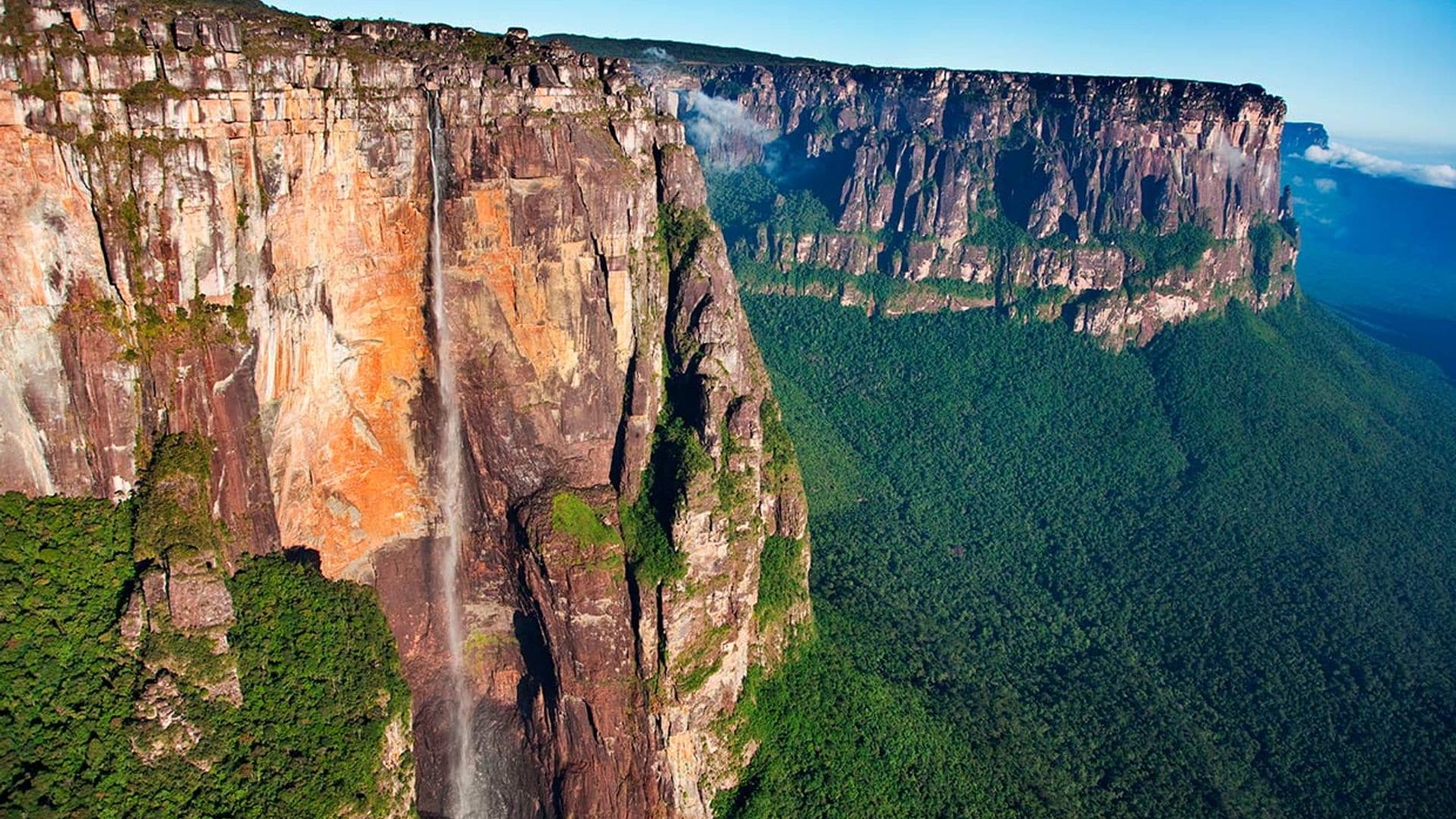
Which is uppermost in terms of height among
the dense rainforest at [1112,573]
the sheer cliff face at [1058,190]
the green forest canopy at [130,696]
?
the sheer cliff face at [1058,190]

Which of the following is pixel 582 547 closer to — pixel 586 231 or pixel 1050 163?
pixel 586 231

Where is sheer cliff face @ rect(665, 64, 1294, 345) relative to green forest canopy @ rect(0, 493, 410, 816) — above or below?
above

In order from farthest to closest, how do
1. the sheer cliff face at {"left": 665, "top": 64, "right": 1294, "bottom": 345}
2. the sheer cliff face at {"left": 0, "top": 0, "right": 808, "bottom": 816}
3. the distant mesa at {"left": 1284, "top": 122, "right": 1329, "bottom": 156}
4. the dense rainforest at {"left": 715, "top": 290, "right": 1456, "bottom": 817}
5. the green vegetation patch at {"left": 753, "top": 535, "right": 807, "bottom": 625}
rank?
the distant mesa at {"left": 1284, "top": 122, "right": 1329, "bottom": 156}
the sheer cliff face at {"left": 665, "top": 64, "right": 1294, "bottom": 345}
the dense rainforest at {"left": 715, "top": 290, "right": 1456, "bottom": 817}
the green vegetation patch at {"left": 753, "top": 535, "right": 807, "bottom": 625}
the sheer cliff face at {"left": 0, "top": 0, "right": 808, "bottom": 816}

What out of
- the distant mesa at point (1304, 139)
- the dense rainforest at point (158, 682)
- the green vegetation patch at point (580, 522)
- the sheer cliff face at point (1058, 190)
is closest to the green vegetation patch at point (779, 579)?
the green vegetation patch at point (580, 522)

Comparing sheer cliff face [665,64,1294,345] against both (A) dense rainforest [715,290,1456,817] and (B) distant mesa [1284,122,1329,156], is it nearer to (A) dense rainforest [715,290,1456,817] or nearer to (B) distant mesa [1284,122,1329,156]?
(A) dense rainforest [715,290,1456,817]

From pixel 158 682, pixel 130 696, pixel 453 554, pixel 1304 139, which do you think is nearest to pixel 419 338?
pixel 453 554

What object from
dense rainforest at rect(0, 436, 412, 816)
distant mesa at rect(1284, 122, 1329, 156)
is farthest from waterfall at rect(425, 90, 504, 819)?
distant mesa at rect(1284, 122, 1329, 156)

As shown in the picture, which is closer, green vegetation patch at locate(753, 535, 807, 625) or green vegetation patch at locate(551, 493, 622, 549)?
green vegetation patch at locate(551, 493, 622, 549)

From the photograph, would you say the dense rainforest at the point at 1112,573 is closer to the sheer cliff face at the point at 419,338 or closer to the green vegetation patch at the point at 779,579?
the green vegetation patch at the point at 779,579
